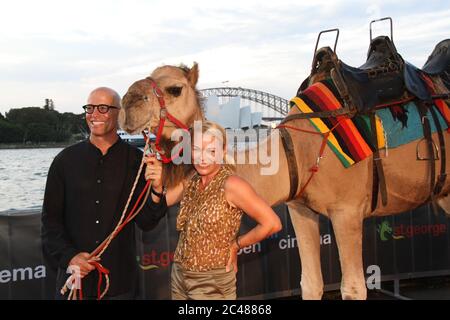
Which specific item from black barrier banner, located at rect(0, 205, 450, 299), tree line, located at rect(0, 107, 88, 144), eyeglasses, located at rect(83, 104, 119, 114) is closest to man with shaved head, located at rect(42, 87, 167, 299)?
eyeglasses, located at rect(83, 104, 119, 114)

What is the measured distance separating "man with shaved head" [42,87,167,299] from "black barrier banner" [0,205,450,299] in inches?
72.4

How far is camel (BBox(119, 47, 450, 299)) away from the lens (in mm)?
3279

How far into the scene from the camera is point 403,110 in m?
3.97

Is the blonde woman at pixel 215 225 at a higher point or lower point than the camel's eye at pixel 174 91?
lower

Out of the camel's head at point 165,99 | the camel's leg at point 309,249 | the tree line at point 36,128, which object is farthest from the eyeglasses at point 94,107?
the tree line at point 36,128

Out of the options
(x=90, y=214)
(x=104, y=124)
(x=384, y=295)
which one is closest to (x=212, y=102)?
(x=104, y=124)

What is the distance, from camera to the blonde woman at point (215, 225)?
256cm

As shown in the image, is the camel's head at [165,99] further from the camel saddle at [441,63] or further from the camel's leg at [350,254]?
the camel saddle at [441,63]

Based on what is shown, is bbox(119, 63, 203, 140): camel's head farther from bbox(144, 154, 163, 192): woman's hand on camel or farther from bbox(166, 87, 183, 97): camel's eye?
bbox(144, 154, 163, 192): woman's hand on camel

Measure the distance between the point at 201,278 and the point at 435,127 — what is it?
258 centimetres
